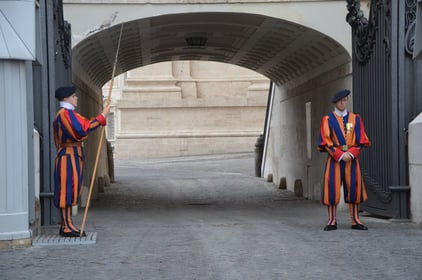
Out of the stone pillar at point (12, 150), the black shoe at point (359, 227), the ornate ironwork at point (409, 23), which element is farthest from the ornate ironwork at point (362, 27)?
the stone pillar at point (12, 150)

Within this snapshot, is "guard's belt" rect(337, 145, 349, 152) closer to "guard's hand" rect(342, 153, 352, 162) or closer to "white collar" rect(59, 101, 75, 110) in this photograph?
"guard's hand" rect(342, 153, 352, 162)

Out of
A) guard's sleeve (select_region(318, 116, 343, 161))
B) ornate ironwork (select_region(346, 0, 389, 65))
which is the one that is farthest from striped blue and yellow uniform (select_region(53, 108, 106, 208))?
ornate ironwork (select_region(346, 0, 389, 65))

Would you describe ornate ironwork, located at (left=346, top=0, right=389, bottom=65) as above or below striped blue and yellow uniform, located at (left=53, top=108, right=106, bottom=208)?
above

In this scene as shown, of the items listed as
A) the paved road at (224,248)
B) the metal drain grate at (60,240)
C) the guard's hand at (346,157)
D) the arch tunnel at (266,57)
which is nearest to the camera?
the paved road at (224,248)

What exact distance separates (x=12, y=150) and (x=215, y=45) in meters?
9.88

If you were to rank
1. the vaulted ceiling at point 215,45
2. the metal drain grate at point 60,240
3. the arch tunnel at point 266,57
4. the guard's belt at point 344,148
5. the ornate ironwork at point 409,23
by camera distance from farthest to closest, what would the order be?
the arch tunnel at point 266,57 < the vaulted ceiling at point 215,45 < the ornate ironwork at point 409,23 < the guard's belt at point 344,148 < the metal drain grate at point 60,240

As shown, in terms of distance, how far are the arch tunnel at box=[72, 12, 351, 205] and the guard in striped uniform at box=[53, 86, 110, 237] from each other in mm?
4221

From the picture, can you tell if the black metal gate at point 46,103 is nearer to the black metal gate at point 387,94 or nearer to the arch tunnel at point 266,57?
the arch tunnel at point 266,57

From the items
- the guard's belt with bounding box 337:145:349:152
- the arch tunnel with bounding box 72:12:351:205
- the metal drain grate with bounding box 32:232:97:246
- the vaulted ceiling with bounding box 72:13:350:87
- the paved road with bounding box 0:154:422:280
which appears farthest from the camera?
the arch tunnel with bounding box 72:12:351:205

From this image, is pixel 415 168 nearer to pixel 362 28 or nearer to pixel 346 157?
pixel 346 157

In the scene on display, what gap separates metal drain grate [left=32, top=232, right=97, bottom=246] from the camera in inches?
361

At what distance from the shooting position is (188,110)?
3703 centimetres

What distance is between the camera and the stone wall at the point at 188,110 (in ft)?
119

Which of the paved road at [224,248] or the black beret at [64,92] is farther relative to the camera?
the black beret at [64,92]
